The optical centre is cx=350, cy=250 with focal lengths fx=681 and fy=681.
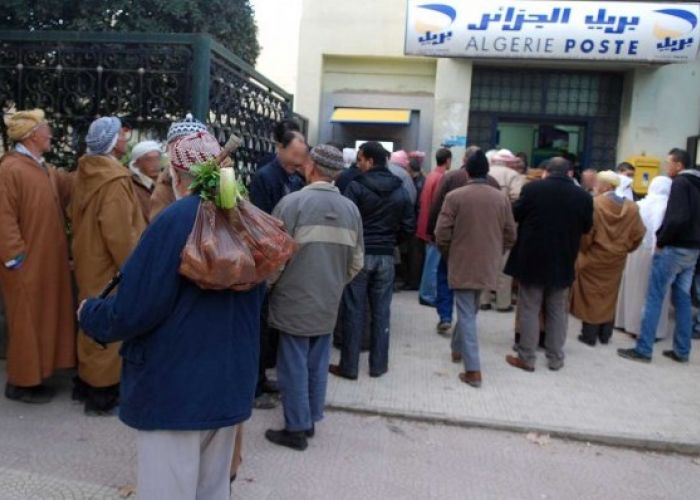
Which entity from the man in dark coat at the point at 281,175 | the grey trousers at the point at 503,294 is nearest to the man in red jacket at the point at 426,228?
the grey trousers at the point at 503,294

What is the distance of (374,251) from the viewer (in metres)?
5.37

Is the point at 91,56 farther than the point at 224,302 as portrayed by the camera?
Yes

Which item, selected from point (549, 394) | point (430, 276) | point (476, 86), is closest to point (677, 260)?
point (549, 394)

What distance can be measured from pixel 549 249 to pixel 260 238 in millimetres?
3848

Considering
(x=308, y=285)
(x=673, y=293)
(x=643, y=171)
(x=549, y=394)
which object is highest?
(x=643, y=171)

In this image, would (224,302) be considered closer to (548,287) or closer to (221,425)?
(221,425)

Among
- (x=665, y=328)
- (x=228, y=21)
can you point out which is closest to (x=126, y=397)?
(x=665, y=328)

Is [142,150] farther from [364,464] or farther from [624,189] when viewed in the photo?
[624,189]

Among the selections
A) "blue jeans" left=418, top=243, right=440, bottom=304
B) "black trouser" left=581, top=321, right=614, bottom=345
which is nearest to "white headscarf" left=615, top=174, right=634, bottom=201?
"black trouser" left=581, top=321, right=614, bottom=345

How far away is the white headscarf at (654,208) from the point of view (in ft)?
22.6

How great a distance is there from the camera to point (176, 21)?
893cm

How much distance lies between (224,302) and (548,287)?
13.3ft

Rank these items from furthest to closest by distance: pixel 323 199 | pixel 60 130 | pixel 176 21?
pixel 176 21 < pixel 60 130 < pixel 323 199

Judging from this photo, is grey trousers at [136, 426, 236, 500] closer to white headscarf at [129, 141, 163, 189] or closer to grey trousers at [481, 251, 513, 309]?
white headscarf at [129, 141, 163, 189]
